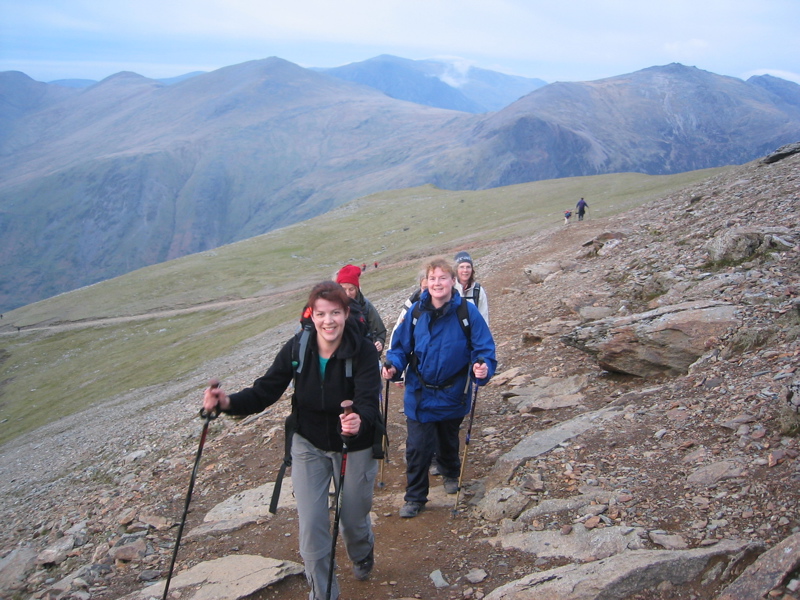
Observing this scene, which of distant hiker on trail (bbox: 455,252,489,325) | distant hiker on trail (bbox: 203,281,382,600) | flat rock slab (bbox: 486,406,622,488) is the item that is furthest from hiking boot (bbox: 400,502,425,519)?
distant hiker on trail (bbox: 455,252,489,325)

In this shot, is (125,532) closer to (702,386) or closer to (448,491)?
(448,491)

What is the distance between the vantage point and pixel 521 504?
22.0 feet

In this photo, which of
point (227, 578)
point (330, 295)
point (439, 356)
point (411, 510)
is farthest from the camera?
point (411, 510)

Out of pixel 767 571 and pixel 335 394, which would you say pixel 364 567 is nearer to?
pixel 335 394

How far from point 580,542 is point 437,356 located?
2432 mm

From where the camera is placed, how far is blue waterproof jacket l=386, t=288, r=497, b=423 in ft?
21.8

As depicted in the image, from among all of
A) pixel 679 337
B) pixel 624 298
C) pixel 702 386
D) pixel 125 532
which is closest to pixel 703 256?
pixel 624 298

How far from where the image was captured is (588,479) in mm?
6672

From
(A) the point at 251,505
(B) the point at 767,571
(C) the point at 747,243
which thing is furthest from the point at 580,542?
(C) the point at 747,243

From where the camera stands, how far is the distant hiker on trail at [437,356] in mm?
6613

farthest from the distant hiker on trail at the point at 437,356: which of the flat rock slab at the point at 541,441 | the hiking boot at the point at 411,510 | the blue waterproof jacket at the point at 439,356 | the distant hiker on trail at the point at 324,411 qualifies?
the distant hiker on trail at the point at 324,411

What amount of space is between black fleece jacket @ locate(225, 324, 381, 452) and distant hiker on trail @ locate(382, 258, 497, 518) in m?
1.36

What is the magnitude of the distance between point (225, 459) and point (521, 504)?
245 inches

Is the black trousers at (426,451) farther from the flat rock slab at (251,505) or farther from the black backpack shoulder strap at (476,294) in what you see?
the black backpack shoulder strap at (476,294)
